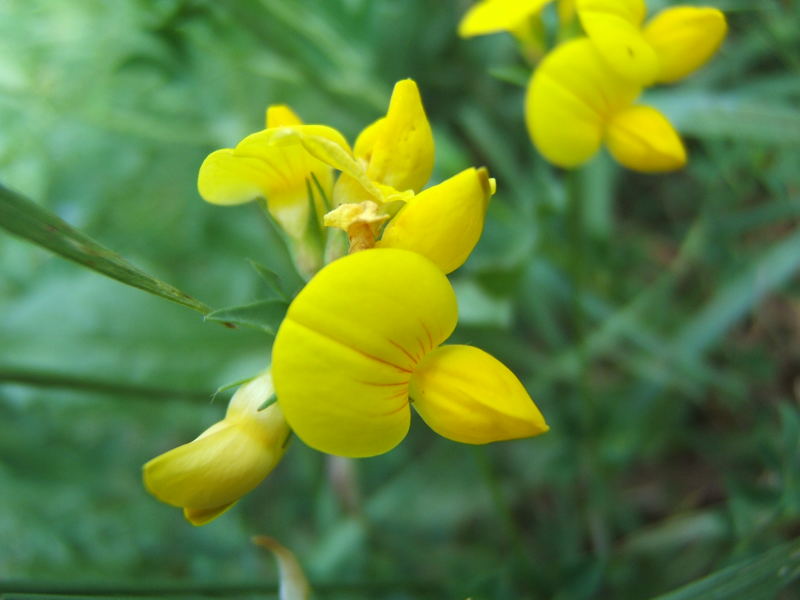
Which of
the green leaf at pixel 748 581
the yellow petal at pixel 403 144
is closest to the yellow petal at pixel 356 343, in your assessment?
→ the yellow petal at pixel 403 144

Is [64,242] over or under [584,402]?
over

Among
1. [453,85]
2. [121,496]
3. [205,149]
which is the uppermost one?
[453,85]

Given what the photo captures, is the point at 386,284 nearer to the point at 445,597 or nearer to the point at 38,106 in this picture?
the point at 445,597

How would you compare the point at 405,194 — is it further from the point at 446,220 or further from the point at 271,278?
the point at 271,278

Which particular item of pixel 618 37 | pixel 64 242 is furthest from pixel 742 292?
pixel 64 242

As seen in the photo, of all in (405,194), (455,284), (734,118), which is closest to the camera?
(405,194)

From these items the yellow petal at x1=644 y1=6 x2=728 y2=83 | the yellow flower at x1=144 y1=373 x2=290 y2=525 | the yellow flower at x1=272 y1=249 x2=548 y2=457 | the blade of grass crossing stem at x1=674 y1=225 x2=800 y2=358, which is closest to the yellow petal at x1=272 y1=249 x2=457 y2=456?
the yellow flower at x1=272 y1=249 x2=548 y2=457

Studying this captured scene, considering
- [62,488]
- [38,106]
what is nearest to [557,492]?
[62,488]
